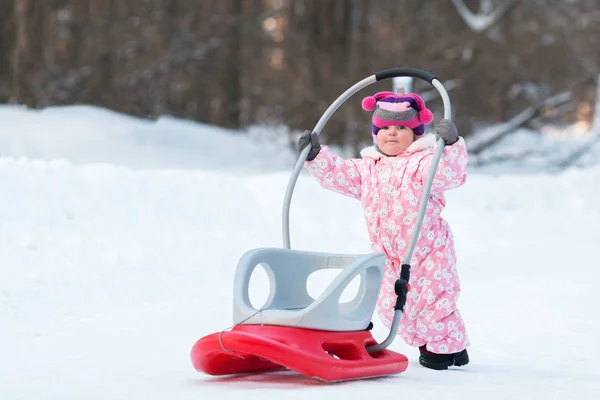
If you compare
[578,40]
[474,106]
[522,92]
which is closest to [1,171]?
[474,106]

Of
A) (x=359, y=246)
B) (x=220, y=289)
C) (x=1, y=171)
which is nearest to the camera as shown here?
(x=220, y=289)

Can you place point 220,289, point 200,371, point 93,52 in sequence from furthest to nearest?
point 93,52, point 220,289, point 200,371

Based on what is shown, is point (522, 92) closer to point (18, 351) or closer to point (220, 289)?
point (220, 289)

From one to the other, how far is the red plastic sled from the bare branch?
12.8 m

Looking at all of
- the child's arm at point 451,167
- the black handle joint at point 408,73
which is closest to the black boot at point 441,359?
the child's arm at point 451,167

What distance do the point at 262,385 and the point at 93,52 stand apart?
13924 mm

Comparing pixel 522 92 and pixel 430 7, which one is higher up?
pixel 430 7

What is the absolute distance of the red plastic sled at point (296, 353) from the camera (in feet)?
12.1

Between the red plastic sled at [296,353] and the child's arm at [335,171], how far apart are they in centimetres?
77

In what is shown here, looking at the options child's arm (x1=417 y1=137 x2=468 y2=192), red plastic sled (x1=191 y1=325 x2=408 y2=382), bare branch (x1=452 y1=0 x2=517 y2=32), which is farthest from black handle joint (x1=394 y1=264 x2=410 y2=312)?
bare branch (x1=452 y1=0 x2=517 y2=32)

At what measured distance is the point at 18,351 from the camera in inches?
195

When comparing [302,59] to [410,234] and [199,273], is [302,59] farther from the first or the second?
[410,234]

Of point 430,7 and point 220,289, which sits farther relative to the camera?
point 430,7

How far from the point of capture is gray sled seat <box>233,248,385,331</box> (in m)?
3.85
